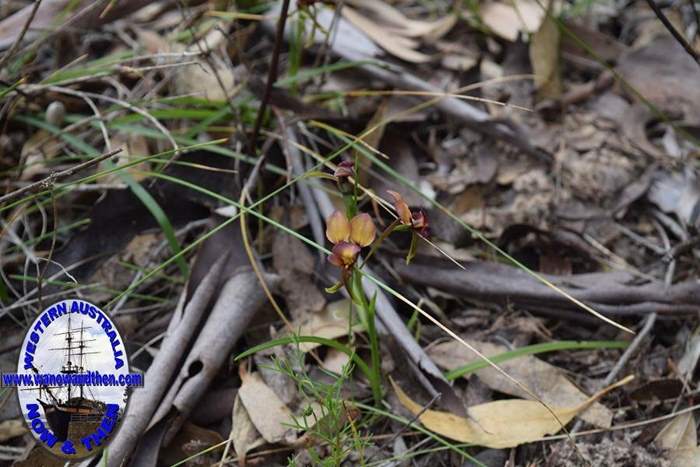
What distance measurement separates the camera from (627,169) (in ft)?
6.33

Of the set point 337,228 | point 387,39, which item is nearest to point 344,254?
point 337,228

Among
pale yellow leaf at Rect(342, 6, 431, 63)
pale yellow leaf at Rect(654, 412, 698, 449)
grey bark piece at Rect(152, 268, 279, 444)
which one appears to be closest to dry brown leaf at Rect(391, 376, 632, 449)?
pale yellow leaf at Rect(654, 412, 698, 449)

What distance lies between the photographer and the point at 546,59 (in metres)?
2.11

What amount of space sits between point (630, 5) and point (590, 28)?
0.24 meters

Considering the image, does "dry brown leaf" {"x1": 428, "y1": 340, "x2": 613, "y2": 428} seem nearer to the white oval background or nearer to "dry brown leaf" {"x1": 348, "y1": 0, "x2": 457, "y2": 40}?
the white oval background

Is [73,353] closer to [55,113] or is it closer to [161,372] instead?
[161,372]

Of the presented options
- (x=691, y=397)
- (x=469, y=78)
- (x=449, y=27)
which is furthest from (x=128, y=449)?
(x=449, y=27)

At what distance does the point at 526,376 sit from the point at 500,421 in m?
0.15

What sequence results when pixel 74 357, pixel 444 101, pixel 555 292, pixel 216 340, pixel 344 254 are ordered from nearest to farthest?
pixel 344 254
pixel 74 357
pixel 216 340
pixel 555 292
pixel 444 101

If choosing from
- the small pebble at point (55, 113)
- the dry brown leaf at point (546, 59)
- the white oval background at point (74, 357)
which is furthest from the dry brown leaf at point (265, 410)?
the dry brown leaf at point (546, 59)

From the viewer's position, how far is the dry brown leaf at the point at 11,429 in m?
1.40

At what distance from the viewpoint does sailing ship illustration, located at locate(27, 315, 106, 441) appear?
122 cm

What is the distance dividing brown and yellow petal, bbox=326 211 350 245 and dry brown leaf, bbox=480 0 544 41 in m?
1.30

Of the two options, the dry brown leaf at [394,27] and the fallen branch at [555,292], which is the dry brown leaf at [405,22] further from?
the fallen branch at [555,292]
